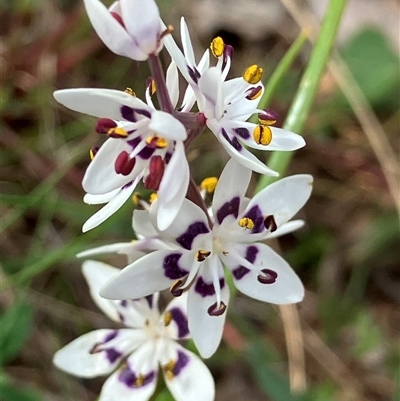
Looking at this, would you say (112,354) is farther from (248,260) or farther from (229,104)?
(229,104)

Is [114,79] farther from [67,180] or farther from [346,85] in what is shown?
[346,85]

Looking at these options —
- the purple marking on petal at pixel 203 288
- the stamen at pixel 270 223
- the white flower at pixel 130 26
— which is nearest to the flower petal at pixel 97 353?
the purple marking on petal at pixel 203 288

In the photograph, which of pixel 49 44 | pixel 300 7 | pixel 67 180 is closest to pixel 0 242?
pixel 67 180

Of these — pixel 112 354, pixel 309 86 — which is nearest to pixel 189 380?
pixel 112 354

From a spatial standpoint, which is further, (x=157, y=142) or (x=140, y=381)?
(x=140, y=381)

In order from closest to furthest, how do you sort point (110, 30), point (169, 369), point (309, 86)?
1. point (110, 30)
2. point (169, 369)
3. point (309, 86)

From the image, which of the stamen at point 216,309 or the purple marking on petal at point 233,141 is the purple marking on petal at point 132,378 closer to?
the stamen at point 216,309
